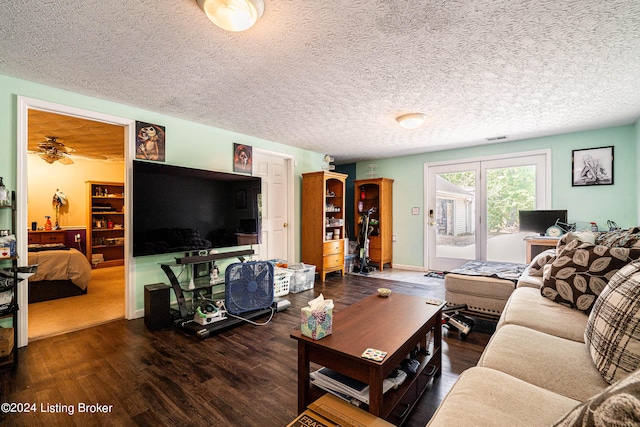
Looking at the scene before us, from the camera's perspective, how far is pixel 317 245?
5035mm

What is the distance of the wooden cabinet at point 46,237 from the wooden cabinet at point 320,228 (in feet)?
16.1

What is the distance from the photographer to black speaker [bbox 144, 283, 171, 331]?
9.34ft

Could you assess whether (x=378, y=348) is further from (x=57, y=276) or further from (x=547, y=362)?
(x=57, y=276)

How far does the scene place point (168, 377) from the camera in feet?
6.60

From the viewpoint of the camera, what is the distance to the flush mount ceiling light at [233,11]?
5.08 ft

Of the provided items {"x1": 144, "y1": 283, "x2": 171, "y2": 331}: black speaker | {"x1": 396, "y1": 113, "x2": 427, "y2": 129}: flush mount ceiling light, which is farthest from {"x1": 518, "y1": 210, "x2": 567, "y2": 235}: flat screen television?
{"x1": 144, "y1": 283, "x2": 171, "y2": 331}: black speaker

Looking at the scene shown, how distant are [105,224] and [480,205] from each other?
7.58 metres

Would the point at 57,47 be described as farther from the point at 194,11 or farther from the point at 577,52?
the point at 577,52

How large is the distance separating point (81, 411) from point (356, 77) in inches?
118

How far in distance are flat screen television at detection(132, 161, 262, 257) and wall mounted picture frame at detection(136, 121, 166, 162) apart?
323 mm

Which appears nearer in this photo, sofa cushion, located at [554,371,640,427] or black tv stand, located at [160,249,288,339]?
sofa cushion, located at [554,371,640,427]

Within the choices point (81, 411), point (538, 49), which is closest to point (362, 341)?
point (81, 411)

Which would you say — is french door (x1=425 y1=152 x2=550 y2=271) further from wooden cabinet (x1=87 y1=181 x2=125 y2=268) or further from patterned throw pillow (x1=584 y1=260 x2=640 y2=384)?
wooden cabinet (x1=87 y1=181 x2=125 y2=268)

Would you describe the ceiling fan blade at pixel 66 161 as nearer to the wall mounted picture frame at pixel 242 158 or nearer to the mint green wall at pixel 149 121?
the mint green wall at pixel 149 121
